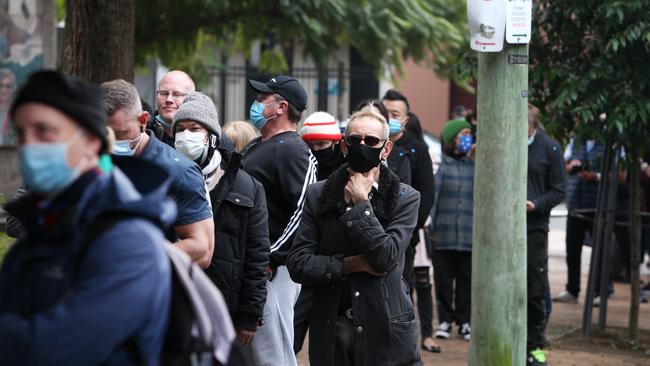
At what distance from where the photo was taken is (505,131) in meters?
6.72

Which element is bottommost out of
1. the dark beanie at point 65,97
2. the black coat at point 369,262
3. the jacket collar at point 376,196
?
Result: the black coat at point 369,262

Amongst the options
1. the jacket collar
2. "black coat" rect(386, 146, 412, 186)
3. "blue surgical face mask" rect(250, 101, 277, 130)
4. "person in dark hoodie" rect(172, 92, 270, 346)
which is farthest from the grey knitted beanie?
"black coat" rect(386, 146, 412, 186)

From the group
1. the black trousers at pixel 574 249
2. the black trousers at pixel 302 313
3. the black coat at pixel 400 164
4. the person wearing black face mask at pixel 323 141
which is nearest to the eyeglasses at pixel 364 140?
the black trousers at pixel 302 313

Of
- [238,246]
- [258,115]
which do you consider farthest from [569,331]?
[238,246]

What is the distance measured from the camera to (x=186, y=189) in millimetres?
4711

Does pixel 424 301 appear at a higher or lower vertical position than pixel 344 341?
lower

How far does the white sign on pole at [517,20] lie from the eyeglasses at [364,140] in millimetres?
1176

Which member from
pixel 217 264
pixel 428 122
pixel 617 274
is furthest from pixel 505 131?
pixel 428 122

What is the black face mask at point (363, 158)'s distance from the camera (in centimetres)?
576

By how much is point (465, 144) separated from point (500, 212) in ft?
10.7

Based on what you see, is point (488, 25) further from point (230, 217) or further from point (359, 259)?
point (230, 217)

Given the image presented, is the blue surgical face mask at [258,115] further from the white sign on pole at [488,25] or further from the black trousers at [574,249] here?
the black trousers at [574,249]

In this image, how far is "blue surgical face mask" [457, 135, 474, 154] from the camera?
9.97 meters

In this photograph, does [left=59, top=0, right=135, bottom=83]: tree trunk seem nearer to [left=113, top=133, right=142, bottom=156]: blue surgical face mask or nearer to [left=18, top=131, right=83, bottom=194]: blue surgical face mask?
[left=113, top=133, right=142, bottom=156]: blue surgical face mask
